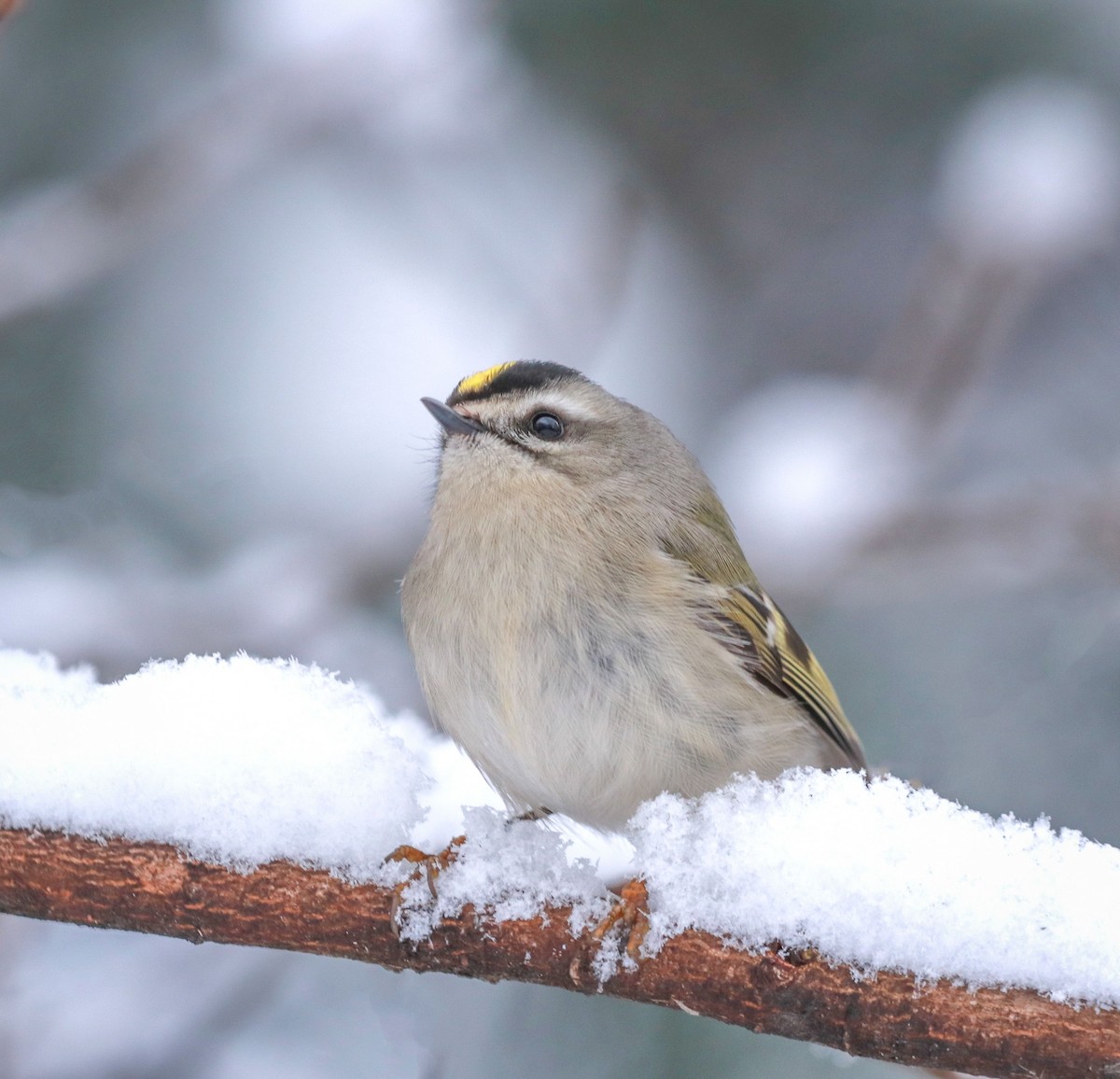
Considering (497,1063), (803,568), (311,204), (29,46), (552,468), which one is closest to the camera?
(552,468)

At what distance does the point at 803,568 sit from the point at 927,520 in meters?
0.39

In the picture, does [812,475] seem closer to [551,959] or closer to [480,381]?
[480,381]

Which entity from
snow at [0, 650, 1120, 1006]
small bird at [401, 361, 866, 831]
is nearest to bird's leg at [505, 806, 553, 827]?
small bird at [401, 361, 866, 831]

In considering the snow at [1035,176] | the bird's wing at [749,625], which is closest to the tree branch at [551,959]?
the bird's wing at [749,625]

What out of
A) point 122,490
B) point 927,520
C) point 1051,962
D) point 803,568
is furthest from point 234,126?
point 1051,962

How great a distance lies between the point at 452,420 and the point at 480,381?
0.16 m

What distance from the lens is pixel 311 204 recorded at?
153 inches

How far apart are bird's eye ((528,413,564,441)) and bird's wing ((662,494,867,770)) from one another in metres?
0.29

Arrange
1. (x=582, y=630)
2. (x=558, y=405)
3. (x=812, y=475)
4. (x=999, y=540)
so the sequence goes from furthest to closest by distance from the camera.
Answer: (x=812, y=475)
(x=999, y=540)
(x=558, y=405)
(x=582, y=630)

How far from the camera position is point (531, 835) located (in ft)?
5.63

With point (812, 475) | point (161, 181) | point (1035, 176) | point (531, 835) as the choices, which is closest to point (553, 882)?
point (531, 835)

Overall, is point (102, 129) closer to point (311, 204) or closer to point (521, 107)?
point (311, 204)

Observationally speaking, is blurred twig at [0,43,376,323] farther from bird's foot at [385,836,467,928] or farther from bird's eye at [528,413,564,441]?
bird's foot at [385,836,467,928]

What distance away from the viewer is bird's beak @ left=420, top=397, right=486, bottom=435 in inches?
87.9
